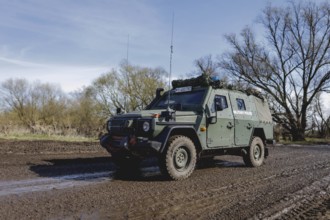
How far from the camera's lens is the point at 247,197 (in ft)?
18.1

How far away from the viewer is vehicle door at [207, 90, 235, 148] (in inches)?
314

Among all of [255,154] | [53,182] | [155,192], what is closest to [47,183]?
[53,182]

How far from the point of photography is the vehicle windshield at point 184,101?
26.1 ft

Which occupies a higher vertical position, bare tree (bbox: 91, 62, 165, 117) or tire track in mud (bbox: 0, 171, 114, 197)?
bare tree (bbox: 91, 62, 165, 117)

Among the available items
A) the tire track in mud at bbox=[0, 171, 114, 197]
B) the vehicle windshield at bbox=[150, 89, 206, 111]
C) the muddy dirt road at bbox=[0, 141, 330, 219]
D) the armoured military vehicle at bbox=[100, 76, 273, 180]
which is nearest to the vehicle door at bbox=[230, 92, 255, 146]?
the armoured military vehicle at bbox=[100, 76, 273, 180]

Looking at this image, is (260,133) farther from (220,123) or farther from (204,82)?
(204,82)

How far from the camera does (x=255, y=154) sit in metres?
9.56

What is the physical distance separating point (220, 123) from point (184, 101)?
3.33ft

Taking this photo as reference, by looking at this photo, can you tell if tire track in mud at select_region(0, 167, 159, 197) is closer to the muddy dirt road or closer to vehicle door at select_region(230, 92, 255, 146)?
the muddy dirt road

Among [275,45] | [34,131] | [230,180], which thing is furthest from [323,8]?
[230,180]

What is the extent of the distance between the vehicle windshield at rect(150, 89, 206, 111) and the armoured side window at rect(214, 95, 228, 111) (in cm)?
37

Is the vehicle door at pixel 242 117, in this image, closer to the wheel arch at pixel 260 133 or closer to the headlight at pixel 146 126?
the wheel arch at pixel 260 133

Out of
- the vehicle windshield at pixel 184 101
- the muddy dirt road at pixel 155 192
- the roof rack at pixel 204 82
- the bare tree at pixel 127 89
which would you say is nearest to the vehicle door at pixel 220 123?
the roof rack at pixel 204 82

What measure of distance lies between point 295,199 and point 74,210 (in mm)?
3370
